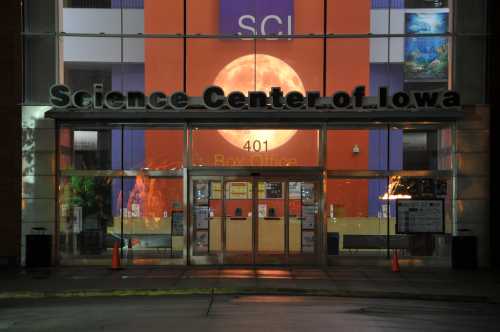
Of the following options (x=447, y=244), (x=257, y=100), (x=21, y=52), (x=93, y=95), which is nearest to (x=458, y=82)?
(x=447, y=244)

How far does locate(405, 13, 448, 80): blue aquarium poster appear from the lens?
762 inches

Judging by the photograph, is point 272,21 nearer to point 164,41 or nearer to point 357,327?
point 164,41

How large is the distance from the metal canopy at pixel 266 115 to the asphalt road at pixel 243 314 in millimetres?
5995

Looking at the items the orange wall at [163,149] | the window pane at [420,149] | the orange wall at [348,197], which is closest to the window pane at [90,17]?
the orange wall at [163,149]

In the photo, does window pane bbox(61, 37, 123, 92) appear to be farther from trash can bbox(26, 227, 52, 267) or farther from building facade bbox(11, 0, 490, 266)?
trash can bbox(26, 227, 52, 267)

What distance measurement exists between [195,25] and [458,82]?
7.89 m

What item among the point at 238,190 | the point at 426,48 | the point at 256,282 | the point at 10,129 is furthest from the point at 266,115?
the point at 10,129

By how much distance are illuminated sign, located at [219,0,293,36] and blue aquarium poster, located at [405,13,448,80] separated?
3561mm

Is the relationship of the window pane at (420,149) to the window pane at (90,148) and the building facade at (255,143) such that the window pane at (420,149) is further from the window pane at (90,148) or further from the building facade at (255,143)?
the window pane at (90,148)

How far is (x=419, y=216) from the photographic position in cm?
1919

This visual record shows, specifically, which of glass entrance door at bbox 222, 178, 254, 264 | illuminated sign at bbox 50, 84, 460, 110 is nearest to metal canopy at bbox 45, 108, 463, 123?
illuminated sign at bbox 50, 84, 460, 110

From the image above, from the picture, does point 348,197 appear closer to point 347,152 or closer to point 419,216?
point 347,152

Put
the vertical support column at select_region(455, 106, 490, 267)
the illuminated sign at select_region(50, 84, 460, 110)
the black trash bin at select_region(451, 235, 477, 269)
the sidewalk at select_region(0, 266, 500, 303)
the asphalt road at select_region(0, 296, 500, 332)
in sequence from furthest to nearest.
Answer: the vertical support column at select_region(455, 106, 490, 267), the black trash bin at select_region(451, 235, 477, 269), the illuminated sign at select_region(50, 84, 460, 110), the sidewalk at select_region(0, 266, 500, 303), the asphalt road at select_region(0, 296, 500, 332)

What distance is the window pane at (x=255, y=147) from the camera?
755 inches
